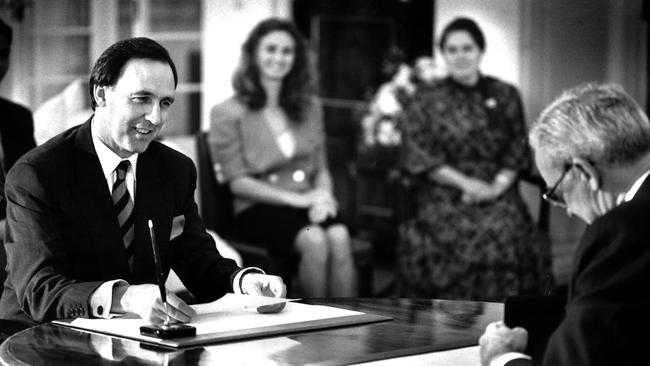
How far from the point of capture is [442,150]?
20.4ft

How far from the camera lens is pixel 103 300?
239 centimetres

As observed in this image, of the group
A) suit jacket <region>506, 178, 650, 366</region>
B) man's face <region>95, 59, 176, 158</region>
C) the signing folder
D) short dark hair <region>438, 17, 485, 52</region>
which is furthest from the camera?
short dark hair <region>438, 17, 485, 52</region>

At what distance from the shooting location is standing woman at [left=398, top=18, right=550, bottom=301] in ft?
20.3

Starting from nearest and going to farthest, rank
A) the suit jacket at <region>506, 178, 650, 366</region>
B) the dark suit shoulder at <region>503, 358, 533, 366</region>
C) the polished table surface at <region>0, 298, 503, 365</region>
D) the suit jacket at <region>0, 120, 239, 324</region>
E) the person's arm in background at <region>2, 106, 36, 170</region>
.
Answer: the suit jacket at <region>506, 178, 650, 366</region>
the dark suit shoulder at <region>503, 358, 533, 366</region>
the polished table surface at <region>0, 298, 503, 365</region>
the suit jacket at <region>0, 120, 239, 324</region>
the person's arm in background at <region>2, 106, 36, 170</region>

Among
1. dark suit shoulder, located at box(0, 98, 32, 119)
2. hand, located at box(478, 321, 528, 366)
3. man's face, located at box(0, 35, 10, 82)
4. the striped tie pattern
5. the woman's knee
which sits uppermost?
man's face, located at box(0, 35, 10, 82)

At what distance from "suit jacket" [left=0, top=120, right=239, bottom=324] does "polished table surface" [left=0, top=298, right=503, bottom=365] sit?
0.57 ft

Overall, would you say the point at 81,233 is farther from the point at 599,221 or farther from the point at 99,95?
the point at 599,221

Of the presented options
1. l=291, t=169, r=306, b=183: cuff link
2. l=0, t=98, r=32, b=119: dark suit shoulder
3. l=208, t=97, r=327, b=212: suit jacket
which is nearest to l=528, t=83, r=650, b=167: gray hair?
l=0, t=98, r=32, b=119: dark suit shoulder

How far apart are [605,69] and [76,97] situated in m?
3.38

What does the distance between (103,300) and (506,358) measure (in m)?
0.92

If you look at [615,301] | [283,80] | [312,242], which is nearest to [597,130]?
[615,301]

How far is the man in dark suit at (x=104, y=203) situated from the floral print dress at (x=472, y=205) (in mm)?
3499

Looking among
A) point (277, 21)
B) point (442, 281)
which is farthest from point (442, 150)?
point (277, 21)

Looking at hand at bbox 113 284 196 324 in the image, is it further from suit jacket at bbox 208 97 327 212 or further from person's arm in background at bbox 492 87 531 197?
person's arm in background at bbox 492 87 531 197
